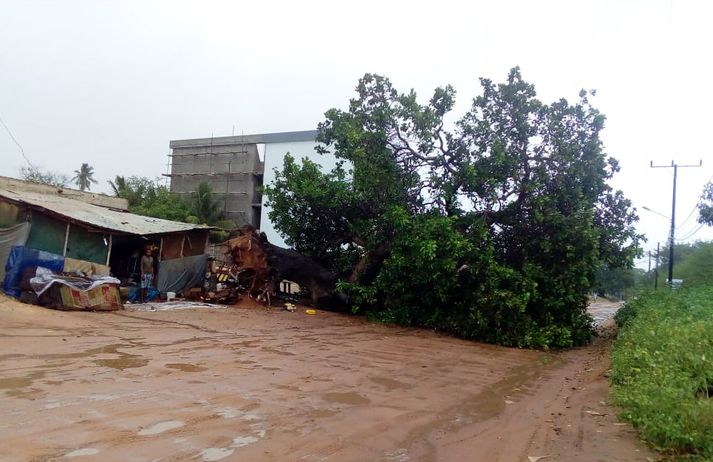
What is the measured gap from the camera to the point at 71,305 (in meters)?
12.9

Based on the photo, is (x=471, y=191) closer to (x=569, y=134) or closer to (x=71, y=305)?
(x=569, y=134)

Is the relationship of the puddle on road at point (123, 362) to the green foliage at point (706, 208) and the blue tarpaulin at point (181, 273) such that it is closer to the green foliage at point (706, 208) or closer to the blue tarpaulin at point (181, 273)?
the blue tarpaulin at point (181, 273)

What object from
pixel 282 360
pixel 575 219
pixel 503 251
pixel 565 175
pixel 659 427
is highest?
pixel 565 175

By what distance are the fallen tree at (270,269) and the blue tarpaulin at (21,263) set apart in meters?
5.64

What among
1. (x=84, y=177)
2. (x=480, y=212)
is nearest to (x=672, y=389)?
(x=480, y=212)

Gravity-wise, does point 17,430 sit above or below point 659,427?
below

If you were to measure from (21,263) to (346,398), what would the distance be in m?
11.5

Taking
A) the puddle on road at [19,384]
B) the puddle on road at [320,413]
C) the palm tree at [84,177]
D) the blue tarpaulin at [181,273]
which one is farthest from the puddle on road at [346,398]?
the palm tree at [84,177]

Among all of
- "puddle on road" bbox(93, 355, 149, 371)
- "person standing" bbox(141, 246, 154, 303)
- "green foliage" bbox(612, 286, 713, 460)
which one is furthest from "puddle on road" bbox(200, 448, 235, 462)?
"person standing" bbox(141, 246, 154, 303)

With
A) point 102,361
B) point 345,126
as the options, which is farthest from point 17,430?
point 345,126

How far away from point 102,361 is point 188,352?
1.61m

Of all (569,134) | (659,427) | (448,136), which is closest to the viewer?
(659,427)

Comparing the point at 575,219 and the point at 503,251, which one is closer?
the point at 575,219

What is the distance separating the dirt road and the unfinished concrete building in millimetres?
31545
